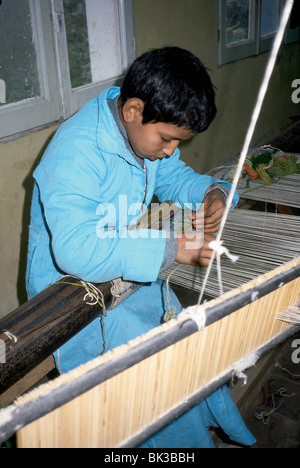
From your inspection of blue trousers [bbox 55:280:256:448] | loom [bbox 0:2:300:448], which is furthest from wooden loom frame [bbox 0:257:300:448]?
blue trousers [bbox 55:280:256:448]

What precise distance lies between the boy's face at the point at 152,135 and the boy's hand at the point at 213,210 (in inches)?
14.9

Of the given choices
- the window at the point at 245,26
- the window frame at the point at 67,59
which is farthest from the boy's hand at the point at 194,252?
the window at the point at 245,26

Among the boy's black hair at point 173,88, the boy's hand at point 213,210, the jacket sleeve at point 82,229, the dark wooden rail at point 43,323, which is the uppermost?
the boy's black hair at point 173,88

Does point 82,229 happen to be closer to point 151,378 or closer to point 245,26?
point 151,378

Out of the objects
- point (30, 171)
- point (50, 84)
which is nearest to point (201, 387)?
point (30, 171)

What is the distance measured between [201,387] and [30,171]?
5.63 ft

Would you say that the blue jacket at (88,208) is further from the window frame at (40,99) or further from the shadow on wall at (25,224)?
the shadow on wall at (25,224)

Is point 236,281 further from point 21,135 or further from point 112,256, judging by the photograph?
point 21,135

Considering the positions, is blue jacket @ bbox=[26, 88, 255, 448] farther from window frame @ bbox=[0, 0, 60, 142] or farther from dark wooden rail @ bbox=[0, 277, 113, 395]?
window frame @ bbox=[0, 0, 60, 142]

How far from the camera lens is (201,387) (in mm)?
1077

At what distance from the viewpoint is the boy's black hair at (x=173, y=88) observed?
3.65 ft

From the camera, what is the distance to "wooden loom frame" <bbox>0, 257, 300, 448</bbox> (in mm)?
743

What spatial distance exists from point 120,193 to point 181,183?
1.31ft

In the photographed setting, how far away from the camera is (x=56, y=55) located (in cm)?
232
